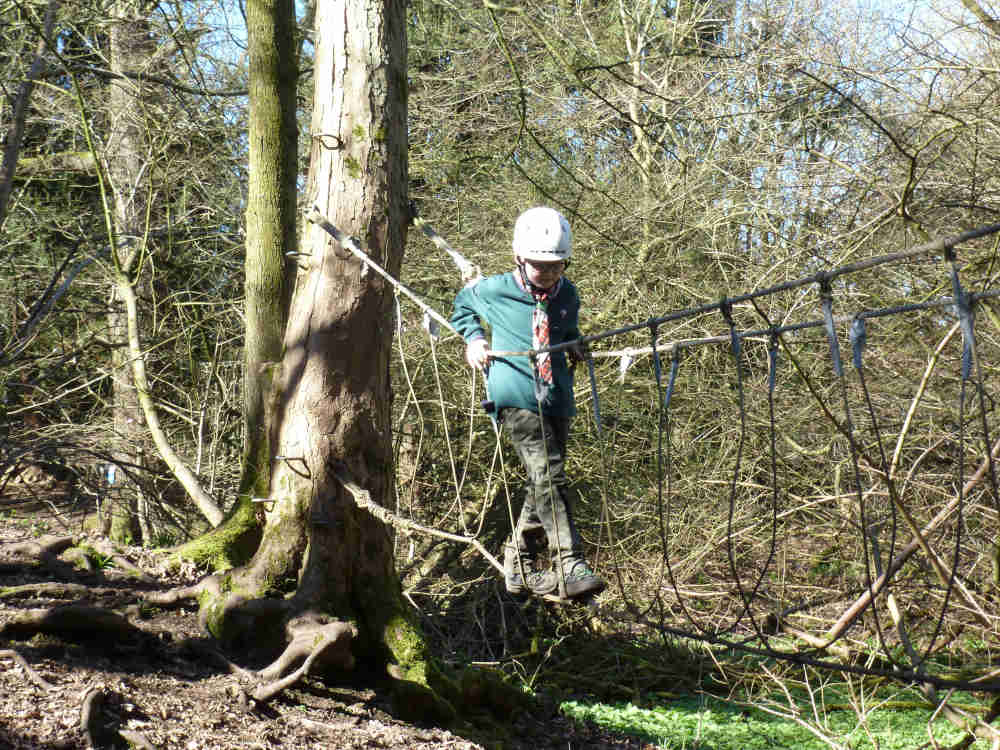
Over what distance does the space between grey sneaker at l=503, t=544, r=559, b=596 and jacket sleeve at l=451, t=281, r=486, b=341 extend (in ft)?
2.80

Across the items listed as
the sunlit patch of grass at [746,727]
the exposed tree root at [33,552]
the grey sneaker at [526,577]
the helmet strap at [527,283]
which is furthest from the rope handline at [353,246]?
the sunlit patch of grass at [746,727]

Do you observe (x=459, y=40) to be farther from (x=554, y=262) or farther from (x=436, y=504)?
(x=554, y=262)

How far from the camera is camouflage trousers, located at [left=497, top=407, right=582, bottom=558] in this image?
338cm

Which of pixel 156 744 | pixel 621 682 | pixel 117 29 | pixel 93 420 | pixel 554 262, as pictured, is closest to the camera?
pixel 156 744

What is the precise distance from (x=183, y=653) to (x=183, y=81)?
562cm

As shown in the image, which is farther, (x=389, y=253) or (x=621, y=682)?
(x=621, y=682)

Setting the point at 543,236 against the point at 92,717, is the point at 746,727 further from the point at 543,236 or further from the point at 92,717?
the point at 92,717

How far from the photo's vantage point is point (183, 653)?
3535 millimetres

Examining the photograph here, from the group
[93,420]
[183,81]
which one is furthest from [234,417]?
[183,81]

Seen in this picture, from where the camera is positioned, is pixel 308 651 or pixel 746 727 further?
pixel 746 727

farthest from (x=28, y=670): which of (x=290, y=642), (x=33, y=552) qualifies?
(x=33, y=552)

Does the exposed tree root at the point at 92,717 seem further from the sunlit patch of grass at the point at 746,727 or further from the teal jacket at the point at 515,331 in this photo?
the sunlit patch of grass at the point at 746,727

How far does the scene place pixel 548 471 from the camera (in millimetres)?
3318

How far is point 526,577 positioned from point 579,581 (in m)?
0.27
